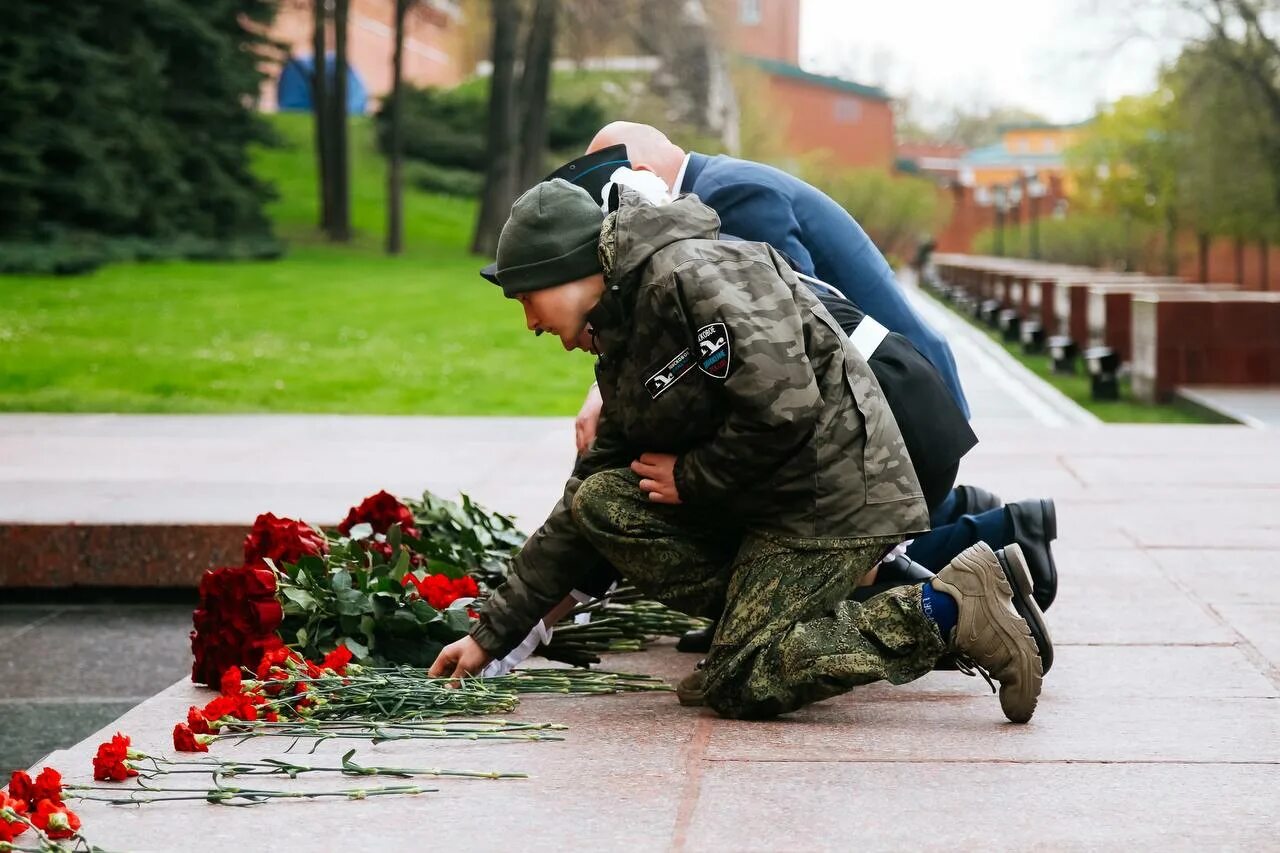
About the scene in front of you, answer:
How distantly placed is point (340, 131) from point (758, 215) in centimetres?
2932

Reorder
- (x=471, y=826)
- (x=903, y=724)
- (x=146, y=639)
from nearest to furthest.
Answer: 1. (x=471, y=826)
2. (x=903, y=724)
3. (x=146, y=639)

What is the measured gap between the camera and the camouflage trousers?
3.56 metres

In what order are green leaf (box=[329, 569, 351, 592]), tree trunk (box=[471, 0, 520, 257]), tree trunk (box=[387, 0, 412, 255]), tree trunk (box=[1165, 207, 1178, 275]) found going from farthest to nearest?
tree trunk (box=[1165, 207, 1178, 275])
tree trunk (box=[387, 0, 412, 255])
tree trunk (box=[471, 0, 520, 257])
green leaf (box=[329, 569, 351, 592])

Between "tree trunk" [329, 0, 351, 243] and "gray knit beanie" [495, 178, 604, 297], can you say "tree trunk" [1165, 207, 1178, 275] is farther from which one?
"gray knit beanie" [495, 178, 604, 297]

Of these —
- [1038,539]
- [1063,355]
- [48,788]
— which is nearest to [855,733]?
[1038,539]

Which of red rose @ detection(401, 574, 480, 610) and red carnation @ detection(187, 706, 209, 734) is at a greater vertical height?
red rose @ detection(401, 574, 480, 610)

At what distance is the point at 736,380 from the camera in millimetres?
3369

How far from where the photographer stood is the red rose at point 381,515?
15.0 feet

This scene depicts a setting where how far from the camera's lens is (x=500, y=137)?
32.5m

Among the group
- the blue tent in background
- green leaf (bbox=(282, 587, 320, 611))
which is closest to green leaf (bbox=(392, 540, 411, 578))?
green leaf (bbox=(282, 587, 320, 611))

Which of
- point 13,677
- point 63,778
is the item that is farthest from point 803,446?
point 13,677

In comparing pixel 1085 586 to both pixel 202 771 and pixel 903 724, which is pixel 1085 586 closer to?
pixel 903 724

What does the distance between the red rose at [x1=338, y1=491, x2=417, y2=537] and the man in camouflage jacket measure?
0.99 meters

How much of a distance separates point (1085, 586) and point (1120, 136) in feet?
141
